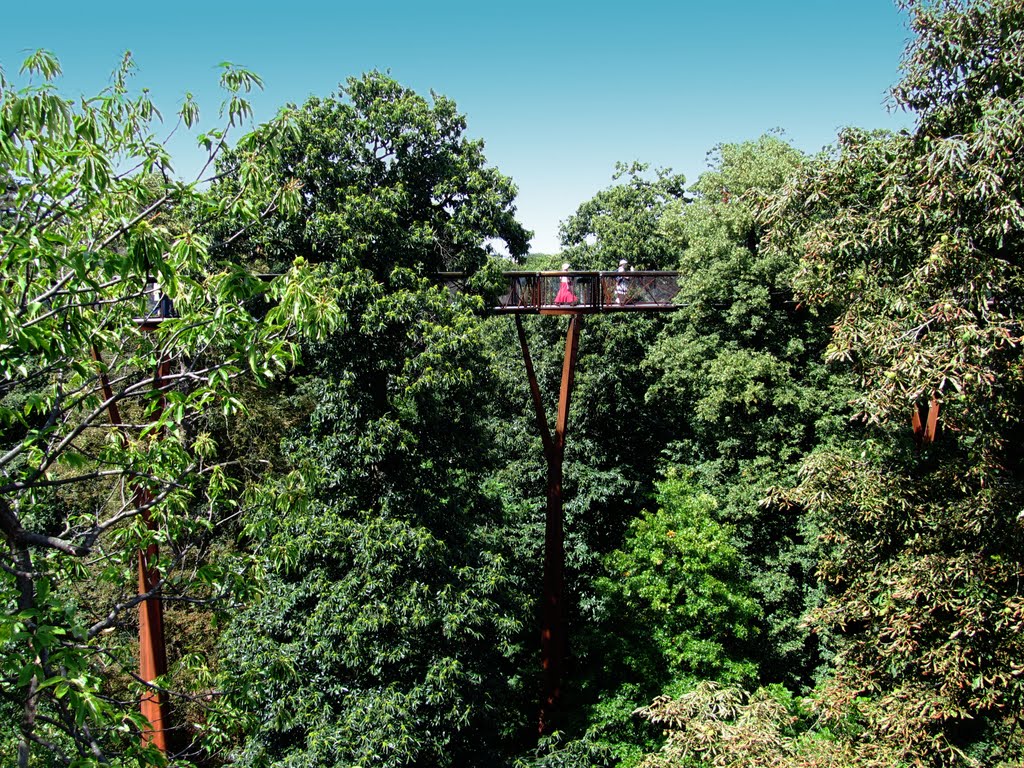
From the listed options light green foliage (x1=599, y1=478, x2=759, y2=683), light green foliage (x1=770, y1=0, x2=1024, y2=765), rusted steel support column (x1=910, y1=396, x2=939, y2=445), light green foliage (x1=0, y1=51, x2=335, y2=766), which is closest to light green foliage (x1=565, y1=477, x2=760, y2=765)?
light green foliage (x1=599, y1=478, x2=759, y2=683)

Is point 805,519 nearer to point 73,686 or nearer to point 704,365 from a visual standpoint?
point 704,365

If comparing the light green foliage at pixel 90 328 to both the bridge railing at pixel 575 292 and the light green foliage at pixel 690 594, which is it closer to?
the bridge railing at pixel 575 292

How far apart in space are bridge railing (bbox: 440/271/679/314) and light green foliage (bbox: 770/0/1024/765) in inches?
200

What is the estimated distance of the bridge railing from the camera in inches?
469

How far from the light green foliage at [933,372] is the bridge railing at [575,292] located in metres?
5.07

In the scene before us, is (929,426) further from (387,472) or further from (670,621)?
(387,472)

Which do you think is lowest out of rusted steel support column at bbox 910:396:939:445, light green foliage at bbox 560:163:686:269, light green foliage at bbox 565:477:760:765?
light green foliage at bbox 565:477:760:765

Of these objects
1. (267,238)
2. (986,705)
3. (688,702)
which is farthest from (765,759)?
(267,238)

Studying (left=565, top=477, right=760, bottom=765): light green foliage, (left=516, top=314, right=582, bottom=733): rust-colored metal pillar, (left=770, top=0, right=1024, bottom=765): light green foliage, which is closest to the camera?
(left=770, top=0, right=1024, bottom=765): light green foliage

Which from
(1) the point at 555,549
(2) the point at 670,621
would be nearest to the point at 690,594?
(2) the point at 670,621

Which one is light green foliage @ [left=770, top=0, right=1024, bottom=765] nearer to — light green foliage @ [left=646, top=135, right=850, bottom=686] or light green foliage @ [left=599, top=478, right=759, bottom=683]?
light green foliage @ [left=599, top=478, right=759, bottom=683]

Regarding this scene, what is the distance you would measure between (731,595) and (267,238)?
870 centimetres

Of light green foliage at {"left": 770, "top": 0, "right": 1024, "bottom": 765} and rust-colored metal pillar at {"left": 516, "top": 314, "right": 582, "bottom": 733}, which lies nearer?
light green foliage at {"left": 770, "top": 0, "right": 1024, "bottom": 765}

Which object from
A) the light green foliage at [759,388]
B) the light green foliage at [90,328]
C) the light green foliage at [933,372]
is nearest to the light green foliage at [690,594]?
the light green foliage at [759,388]
